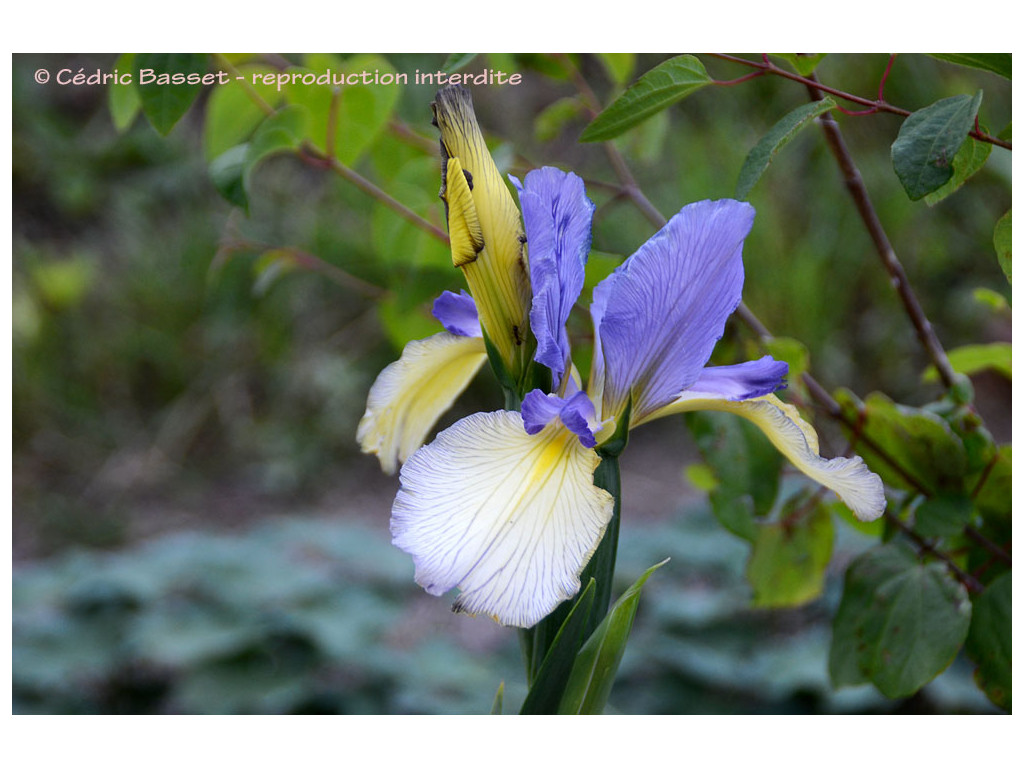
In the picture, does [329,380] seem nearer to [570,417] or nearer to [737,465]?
[737,465]

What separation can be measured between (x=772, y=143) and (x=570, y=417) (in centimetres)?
17

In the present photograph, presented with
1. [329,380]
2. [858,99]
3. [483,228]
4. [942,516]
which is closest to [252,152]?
[483,228]

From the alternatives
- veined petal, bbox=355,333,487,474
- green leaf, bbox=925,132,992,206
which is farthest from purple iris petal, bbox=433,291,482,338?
green leaf, bbox=925,132,992,206

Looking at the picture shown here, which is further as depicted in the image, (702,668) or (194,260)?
(194,260)

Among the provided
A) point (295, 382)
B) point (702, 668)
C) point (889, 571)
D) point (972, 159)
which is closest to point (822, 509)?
point (889, 571)

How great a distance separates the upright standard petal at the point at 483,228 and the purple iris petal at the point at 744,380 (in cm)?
8

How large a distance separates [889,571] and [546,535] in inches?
12.8

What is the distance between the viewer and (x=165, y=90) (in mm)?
491

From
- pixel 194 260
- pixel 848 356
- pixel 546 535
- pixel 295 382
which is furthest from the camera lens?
pixel 194 260

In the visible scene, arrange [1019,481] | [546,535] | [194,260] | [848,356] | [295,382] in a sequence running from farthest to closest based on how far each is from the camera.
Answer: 1. [194,260]
2. [295,382]
3. [848,356]
4. [1019,481]
5. [546,535]

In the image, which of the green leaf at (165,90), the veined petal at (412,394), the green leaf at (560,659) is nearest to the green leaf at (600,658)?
the green leaf at (560,659)

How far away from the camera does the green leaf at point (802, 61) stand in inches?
17.8
